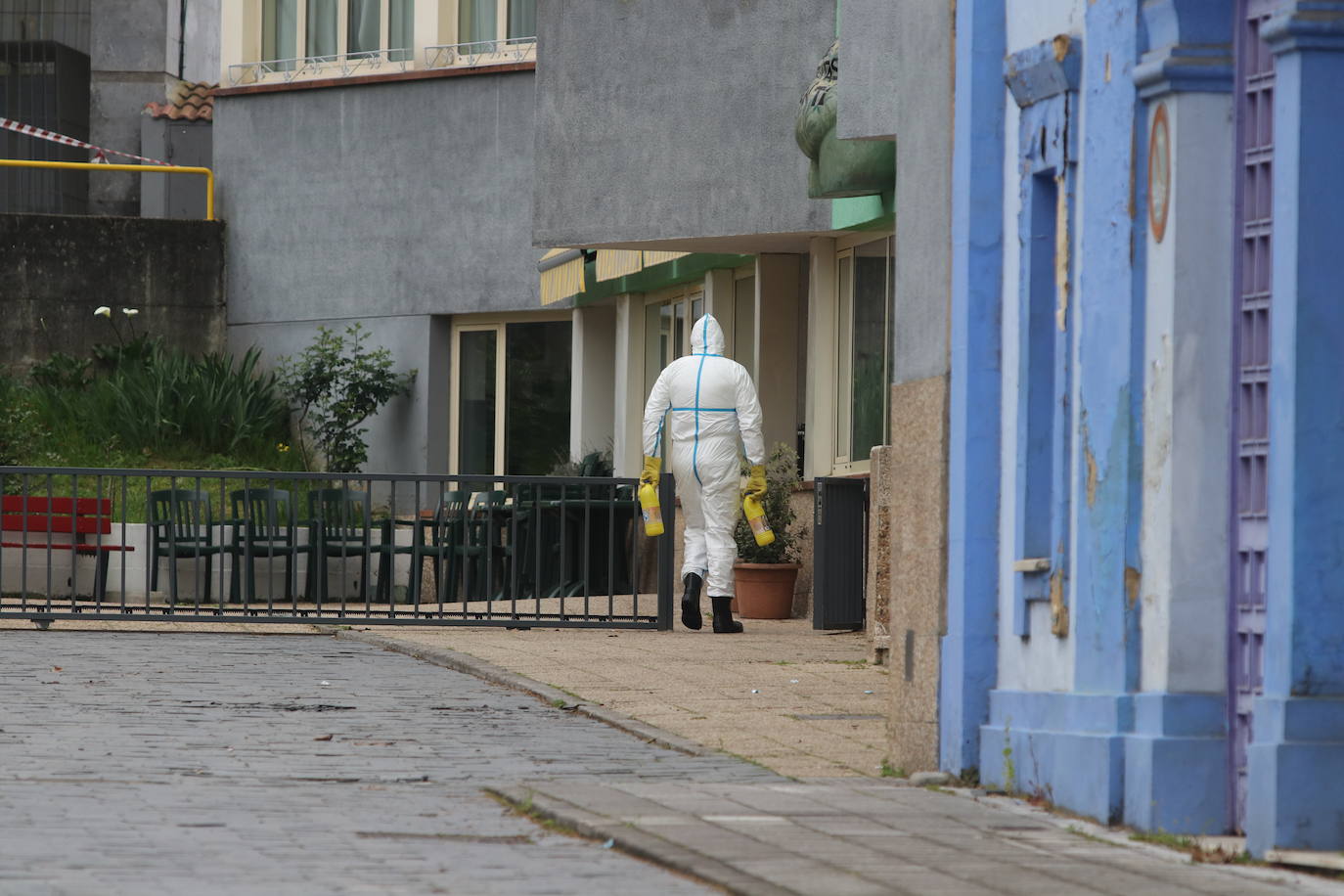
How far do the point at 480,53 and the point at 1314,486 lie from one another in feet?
69.0

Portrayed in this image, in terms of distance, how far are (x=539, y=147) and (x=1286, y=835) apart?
14.1 m

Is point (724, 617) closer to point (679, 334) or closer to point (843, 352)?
point (843, 352)

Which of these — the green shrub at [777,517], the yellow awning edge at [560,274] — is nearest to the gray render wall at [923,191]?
the green shrub at [777,517]

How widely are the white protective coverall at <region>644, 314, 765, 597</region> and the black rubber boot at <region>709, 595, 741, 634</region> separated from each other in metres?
0.14

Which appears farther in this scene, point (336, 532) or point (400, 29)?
point (400, 29)

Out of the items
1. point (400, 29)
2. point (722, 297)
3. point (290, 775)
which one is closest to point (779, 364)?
point (722, 297)

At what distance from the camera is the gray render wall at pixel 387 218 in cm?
2581

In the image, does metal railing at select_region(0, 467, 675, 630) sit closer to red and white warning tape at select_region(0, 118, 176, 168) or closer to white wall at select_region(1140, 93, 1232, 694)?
white wall at select_region(1140, 93, 1232, 694)

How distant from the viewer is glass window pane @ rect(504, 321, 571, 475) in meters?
26.1

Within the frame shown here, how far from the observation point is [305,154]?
27.4 metres

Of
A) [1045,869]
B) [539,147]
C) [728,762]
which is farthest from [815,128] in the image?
[1045,869]

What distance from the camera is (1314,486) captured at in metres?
6.11

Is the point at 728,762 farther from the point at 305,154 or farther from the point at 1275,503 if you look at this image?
the point at 305,154

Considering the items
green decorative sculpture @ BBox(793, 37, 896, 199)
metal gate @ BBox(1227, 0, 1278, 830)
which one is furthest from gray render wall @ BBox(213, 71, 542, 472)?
metal gate @ BBox(1227, 0, 1278, 830)
